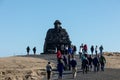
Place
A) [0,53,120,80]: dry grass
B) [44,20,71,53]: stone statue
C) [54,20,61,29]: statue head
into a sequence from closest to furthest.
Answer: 1. [0,53,120,80]: dry grass
2. [44,20,71,53]: stone statue
3. [54,20,61,29]: statue head

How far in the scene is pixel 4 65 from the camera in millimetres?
53562

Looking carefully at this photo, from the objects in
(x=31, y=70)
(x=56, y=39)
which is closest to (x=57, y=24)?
(x=56, y=39)

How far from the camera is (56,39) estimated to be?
73000 millimetres

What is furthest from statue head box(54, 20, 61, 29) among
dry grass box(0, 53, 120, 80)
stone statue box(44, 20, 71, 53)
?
dry grass box(0, 53, 120, 80)

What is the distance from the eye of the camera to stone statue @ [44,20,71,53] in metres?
72.6

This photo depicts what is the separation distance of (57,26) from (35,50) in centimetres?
490

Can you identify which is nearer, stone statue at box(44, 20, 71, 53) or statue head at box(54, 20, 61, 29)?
stone statue at box(44, 20, 71, 53)

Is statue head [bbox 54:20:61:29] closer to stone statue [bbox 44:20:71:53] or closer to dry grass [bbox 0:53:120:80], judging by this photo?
stone statue [bbox 44:20:71:53]

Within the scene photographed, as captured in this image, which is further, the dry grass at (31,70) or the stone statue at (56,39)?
the stone statue at (56,39)

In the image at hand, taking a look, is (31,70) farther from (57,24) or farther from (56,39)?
(57,24)

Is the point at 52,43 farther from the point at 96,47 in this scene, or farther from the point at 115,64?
the point at 115,64

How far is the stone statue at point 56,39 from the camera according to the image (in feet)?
238

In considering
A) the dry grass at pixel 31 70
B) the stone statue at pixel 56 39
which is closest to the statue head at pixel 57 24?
the stone statue at pixel 56 39

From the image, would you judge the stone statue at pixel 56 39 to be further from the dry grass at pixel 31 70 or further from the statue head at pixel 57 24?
the dry grass at pixel 31 70
